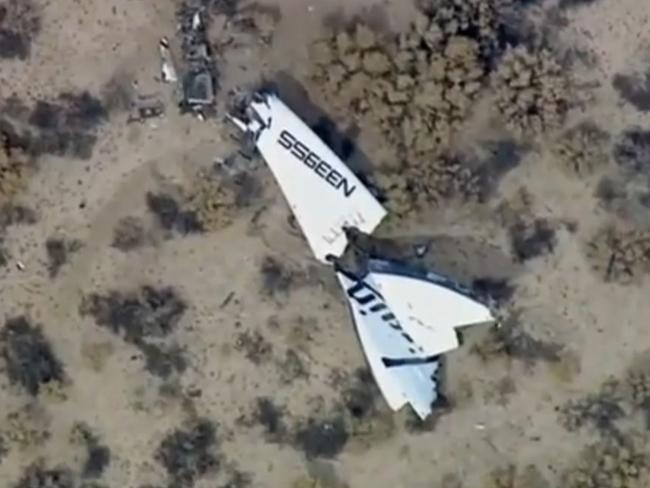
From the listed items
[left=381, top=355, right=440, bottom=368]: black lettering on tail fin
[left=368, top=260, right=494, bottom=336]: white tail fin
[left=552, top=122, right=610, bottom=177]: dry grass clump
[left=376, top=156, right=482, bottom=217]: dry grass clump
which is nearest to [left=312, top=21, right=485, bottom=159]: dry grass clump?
[left=376, top=156, right=482, bottom=217]: dry grass clump

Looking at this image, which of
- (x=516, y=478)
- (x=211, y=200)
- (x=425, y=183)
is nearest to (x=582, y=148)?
(x=425, y=183)

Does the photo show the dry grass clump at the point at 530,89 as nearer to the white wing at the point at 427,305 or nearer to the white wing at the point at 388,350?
the white wing at the point at 427,305

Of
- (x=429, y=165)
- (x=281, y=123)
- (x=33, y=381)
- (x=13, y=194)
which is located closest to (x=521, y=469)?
(x=429, y=165)

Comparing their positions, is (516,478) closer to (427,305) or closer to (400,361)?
(400,361)

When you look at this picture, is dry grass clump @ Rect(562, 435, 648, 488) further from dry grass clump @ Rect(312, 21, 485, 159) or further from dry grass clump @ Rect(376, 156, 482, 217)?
dry grass clump @ Rect(312, 21, 485, 159)

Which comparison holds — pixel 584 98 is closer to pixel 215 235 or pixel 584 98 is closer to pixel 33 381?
pixel 215 235

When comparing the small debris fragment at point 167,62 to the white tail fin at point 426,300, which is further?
the small debris fragment at point 167,62

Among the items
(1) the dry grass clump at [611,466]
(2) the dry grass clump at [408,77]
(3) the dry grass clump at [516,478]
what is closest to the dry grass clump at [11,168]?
(2) the dry grass clump at [408,77]

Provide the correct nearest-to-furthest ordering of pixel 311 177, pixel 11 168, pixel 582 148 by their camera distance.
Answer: pixel 311 177 → pixel 582 148 → pixel 11 168
